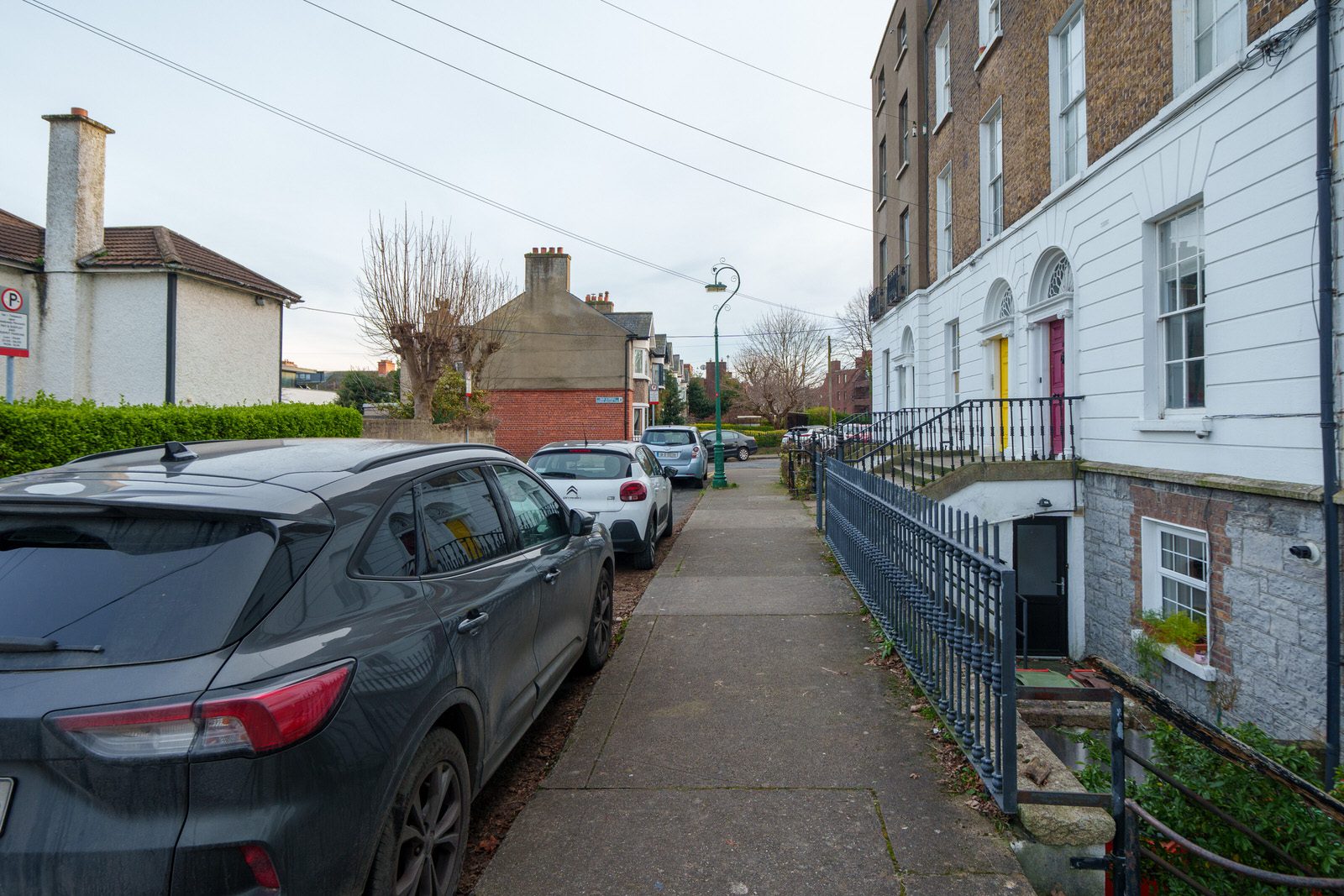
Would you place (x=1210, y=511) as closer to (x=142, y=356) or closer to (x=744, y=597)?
(x=744, y=597)

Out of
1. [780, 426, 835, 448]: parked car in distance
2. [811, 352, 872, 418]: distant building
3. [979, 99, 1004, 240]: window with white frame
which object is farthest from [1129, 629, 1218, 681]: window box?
[811, 352, 872, 418]: distant building

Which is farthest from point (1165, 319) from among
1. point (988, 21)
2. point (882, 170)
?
point (882, 170)

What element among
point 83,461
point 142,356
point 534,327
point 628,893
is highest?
point 534,327

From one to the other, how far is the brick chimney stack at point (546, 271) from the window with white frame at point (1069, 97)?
26963mm

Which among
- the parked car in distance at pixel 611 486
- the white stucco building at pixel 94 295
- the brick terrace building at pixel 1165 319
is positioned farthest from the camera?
the white stucco building at pixel 94 295

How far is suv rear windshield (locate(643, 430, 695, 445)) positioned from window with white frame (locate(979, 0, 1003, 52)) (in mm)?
12502

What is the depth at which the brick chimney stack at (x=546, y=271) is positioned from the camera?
3622cm

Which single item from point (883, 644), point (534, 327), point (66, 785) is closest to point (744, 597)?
point (883, 644)

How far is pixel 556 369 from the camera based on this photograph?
36.4m

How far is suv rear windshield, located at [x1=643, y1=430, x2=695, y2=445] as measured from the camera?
2334 centimetres

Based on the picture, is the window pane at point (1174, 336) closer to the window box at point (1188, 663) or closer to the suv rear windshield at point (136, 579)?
the window box at point (1188, 663)

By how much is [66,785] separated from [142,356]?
54.4 feet

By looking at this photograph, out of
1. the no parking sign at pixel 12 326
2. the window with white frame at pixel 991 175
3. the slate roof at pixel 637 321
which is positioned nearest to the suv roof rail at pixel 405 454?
the no parking sign at pixel 12 326

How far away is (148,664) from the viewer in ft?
6.88
